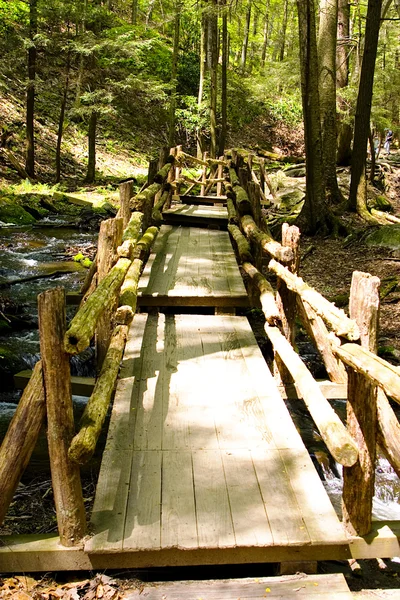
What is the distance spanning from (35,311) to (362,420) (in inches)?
262

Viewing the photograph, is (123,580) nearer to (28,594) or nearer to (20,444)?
(28,594)

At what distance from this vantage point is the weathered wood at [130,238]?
5148mm

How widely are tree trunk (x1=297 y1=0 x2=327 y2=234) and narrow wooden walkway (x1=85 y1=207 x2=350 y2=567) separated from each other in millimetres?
7561

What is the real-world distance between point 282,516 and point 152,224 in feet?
21.6

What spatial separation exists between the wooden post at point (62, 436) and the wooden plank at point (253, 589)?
0.45 meters

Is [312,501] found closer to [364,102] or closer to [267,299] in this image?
[267,299]

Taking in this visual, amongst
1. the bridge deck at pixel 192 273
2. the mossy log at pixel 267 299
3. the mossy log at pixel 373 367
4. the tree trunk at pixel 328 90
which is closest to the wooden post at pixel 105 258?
the bridge deck at pixel 192 273

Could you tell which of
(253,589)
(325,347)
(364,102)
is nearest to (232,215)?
(325,347)

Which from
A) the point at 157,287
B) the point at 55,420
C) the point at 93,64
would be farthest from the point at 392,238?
the point at 93,64

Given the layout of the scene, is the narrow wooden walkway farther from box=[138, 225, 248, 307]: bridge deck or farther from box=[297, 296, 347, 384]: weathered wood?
box=[138, 225, 248, 307]: bridge deck

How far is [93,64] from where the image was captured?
21.9 metres

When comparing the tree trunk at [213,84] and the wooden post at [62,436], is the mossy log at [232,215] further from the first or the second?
the tree trunk at [213,84]

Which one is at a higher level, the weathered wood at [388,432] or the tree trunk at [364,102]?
the tree trunk at [364,102]

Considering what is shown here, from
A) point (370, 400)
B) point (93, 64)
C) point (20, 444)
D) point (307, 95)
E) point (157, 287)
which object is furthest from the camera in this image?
point (93, 64)
